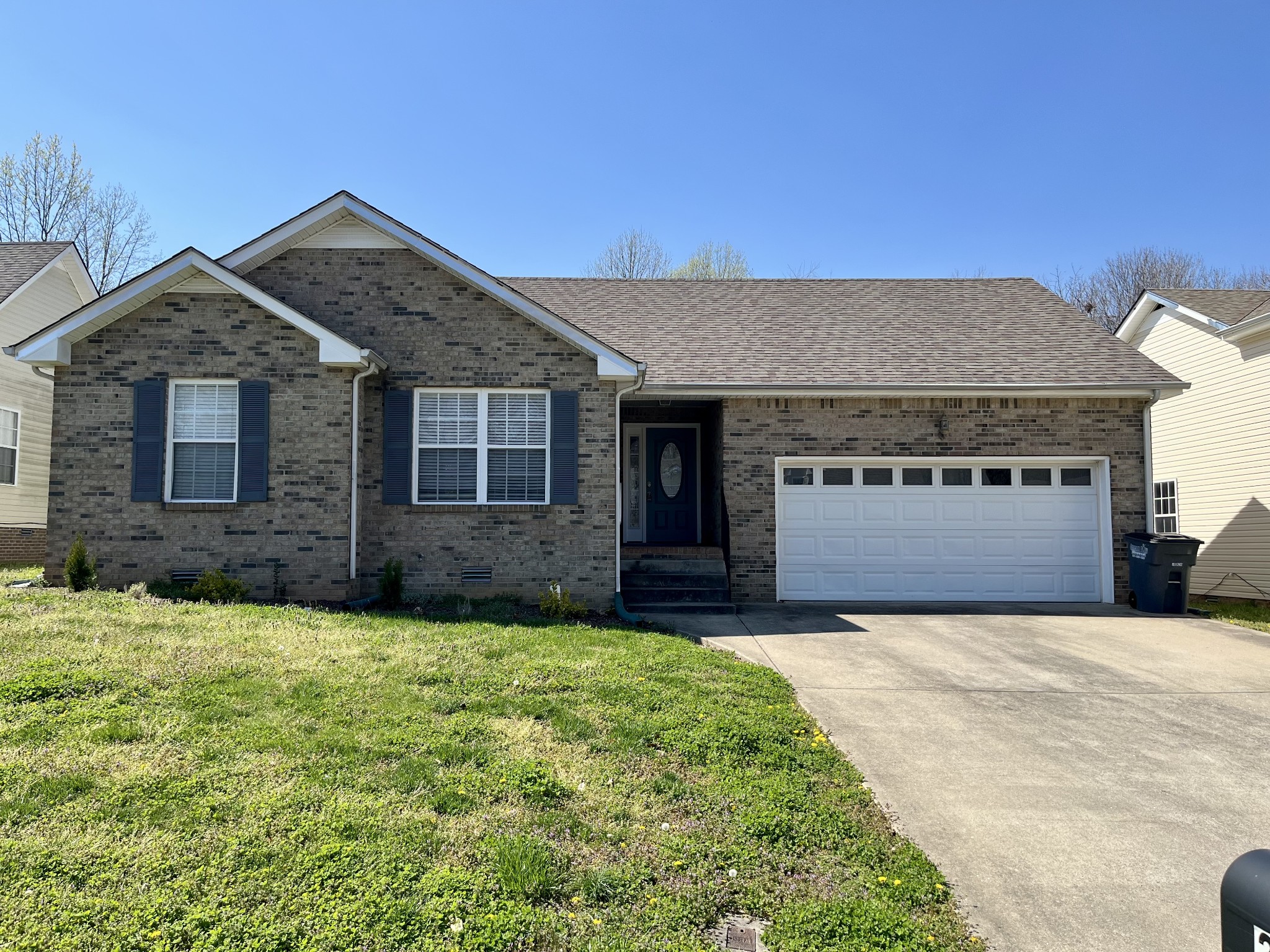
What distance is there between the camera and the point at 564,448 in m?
10.5

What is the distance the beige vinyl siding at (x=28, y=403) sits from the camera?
1482 cm

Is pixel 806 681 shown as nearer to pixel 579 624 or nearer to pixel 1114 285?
pixel 579 624

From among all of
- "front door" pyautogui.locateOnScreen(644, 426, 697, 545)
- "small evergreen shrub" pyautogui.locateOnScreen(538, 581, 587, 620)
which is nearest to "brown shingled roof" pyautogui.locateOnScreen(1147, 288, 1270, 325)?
"front door" pyautogui.locateOnScreen(644, 426, 697, 545)

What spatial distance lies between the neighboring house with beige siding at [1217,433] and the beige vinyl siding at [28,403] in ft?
68.1

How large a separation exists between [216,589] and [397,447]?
2.82m

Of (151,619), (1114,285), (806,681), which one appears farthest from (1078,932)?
(1114,285)

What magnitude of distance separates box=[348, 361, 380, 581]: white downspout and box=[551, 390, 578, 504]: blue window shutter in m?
2.48

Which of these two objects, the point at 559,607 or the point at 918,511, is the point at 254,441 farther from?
the point at 918,511

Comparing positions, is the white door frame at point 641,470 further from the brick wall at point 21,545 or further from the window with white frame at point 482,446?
the brick wall at point 21,545

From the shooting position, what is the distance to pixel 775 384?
1171 cm

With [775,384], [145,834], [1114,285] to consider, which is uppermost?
[1114,285]

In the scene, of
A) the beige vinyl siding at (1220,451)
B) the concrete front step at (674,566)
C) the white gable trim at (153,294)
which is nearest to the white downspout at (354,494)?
the white gable trim at (153,294)

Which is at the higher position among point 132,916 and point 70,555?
point 70,555

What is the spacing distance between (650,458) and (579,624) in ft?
18.2
